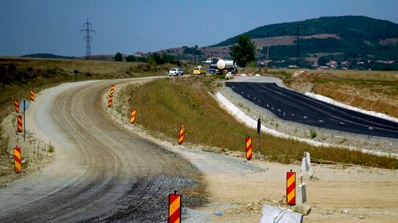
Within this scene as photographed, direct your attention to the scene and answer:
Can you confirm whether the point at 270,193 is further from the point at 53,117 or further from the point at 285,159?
the point at 53,117

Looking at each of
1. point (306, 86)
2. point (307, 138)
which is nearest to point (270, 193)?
point (307, 138)

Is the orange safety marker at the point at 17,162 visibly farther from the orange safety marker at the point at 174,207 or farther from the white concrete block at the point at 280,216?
the white concrete block at the point at 280,216

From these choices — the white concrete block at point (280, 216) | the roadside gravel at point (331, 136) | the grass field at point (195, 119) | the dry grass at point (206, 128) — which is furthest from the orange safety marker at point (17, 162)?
the roadside gravel at point (331, 136)

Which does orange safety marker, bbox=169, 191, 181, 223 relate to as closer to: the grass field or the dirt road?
the dirt road

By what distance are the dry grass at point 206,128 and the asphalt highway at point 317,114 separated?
5039mm

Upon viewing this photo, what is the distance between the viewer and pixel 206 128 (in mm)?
33125

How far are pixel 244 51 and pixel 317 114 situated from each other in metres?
133

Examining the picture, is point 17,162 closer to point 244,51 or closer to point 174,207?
point 174,207

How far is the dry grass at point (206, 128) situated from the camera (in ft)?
77.6

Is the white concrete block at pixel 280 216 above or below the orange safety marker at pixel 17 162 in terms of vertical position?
above

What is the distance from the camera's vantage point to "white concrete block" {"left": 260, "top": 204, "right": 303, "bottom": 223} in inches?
354

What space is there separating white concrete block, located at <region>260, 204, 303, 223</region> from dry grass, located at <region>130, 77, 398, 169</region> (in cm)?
1327

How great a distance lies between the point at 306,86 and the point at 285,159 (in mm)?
53027

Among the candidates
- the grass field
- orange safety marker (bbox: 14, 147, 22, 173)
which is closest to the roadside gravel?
the grass field
